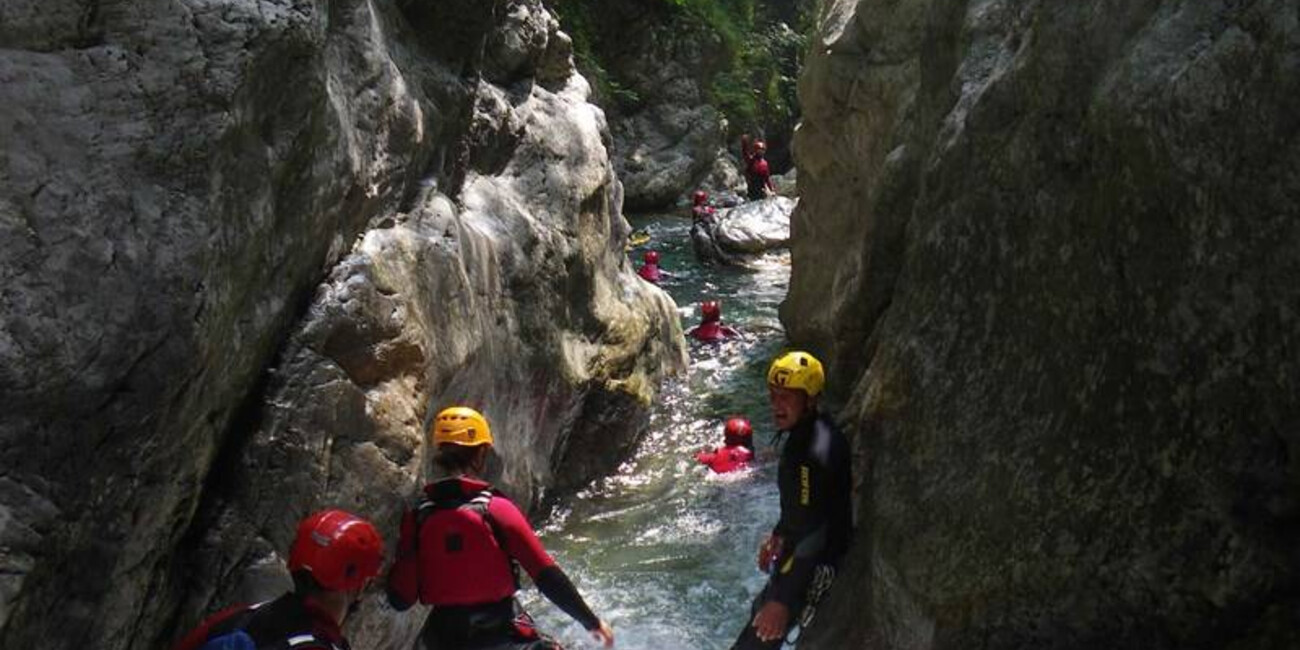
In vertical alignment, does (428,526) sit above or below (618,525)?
above

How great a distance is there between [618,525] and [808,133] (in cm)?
685

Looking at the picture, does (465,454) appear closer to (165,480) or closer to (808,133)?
(165,480)

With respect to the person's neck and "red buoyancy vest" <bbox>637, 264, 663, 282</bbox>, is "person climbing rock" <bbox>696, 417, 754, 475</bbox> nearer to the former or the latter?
the person's neck

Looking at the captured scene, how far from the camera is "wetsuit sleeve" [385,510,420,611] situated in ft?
15.4

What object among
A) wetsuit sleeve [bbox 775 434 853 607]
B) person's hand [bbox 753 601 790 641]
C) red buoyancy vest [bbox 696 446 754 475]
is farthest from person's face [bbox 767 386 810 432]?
red buoyancy vest [bbox 696 446 754 475]

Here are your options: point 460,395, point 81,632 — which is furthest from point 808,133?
point 81,632

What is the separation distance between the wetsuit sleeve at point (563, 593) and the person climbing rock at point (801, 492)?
87cm

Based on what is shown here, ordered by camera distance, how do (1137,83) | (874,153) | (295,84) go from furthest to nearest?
(874,153), (295,84), (1137,83)

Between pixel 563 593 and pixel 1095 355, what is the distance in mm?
2319

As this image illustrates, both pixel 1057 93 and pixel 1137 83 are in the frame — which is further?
pixel 1057 93

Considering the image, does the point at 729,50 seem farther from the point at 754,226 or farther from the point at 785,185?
the point at 754,226

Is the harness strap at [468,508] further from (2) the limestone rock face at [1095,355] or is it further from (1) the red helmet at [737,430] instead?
(1) the red helmet at [737,430]

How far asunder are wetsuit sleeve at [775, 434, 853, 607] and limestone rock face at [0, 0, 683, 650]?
2.40 meters

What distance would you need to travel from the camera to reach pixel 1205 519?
3707 mm
